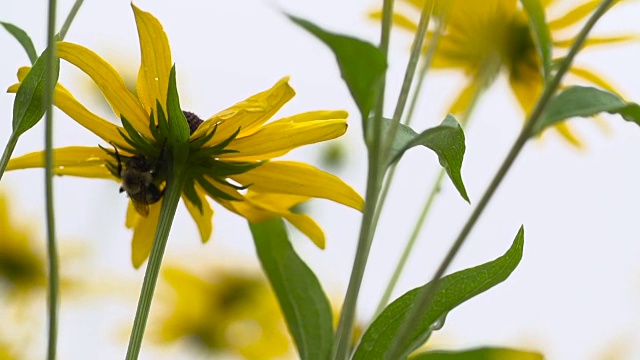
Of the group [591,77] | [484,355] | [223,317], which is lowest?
[484,355]

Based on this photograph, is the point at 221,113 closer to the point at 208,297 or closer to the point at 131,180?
the point at 131,180

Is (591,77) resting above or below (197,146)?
above

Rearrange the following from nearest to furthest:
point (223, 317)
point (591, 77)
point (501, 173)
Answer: point (501, 173)
point (591, 77)
point (223, 317)

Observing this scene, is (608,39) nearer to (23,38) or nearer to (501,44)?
(501,44)

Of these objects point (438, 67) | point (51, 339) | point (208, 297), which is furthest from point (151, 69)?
point (208, 297)

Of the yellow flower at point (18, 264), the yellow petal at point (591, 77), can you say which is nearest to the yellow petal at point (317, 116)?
the yellow petal at point (591, 77)

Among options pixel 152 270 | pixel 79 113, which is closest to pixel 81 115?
pixel 79 113

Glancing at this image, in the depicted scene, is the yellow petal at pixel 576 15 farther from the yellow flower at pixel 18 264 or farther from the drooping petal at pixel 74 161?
the yellow flower at pixel 18 264
